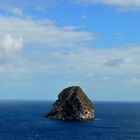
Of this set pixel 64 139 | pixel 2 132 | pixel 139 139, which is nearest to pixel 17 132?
pixel 2 132

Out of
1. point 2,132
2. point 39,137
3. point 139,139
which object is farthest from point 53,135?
point 139,139

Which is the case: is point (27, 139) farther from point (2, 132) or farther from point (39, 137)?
point (2, 132)

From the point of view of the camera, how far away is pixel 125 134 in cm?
19888

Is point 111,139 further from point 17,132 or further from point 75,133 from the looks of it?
point 17,132

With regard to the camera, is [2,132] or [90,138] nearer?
[90,138]

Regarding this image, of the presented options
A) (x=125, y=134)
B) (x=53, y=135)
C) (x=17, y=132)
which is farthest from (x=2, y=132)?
(x=125, y=134)

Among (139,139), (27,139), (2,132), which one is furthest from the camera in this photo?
(2,132)

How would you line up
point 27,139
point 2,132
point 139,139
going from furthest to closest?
point 2,132, point 139,139, point 27,139

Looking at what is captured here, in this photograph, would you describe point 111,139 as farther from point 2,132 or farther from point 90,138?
point 2,132

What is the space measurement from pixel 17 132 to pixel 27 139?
27.8 metres

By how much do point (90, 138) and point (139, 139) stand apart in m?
24.8

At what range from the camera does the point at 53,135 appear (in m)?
187

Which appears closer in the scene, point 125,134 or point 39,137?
point 39,137

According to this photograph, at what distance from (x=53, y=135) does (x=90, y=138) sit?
1953 centimetres
